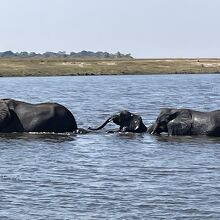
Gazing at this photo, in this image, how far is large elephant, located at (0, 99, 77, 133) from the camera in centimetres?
2620

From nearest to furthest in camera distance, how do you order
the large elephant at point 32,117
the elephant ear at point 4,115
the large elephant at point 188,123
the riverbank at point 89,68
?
1. the large elephant at point 188,123
2. the elephant ear at point 4,115
3. the large elephant at point 32,117
4. the riverbank at point 89,68

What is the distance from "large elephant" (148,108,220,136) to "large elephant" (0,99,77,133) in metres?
2.99

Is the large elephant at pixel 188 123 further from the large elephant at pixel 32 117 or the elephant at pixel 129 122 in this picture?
the large elephant at pixel 32 117

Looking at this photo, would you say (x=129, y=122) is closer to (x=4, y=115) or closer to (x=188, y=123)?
(x=188, y=123)

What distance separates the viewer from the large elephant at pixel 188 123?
2548 cm

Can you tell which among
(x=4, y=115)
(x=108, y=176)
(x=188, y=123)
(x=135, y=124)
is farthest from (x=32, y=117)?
(x=108, y=176)

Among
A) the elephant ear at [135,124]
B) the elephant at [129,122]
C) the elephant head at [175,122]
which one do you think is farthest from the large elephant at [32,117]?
the elephant head at [175,122]

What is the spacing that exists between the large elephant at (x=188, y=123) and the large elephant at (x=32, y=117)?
2.99m

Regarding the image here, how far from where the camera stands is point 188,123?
2594 cm

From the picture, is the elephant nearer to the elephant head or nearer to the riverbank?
the elephant head

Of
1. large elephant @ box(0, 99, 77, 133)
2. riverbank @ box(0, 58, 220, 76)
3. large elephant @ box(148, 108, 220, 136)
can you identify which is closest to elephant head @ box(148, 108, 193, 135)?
large elephant @ box(148, 108, 220, 136)

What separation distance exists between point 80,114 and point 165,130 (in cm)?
965

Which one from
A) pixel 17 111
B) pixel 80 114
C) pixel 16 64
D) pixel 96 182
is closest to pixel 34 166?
pixel 96 182

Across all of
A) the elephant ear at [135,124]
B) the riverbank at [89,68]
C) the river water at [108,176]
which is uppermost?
the elephant ear at [135,124]
